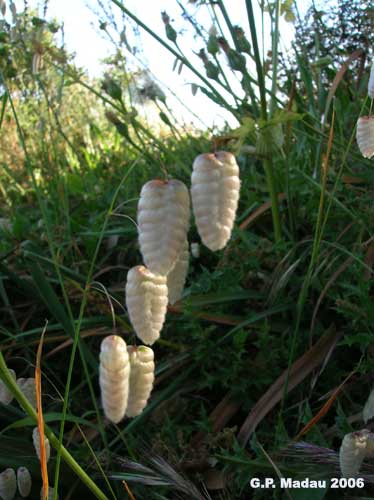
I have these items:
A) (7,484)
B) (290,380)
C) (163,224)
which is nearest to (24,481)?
(7,484)

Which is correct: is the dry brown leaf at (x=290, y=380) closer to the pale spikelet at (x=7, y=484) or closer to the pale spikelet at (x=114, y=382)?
the pale spikelet at (x=7, y=484)

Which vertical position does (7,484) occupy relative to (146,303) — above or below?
below

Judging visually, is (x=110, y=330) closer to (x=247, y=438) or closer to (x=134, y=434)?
(x=134, y=434)

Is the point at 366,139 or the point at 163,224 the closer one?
the point at 163,224

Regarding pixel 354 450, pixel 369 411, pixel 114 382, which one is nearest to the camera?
pixel 114 382

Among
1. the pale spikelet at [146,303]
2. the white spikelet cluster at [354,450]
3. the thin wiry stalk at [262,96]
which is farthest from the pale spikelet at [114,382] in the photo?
the thin wiry stalk at [262,96]

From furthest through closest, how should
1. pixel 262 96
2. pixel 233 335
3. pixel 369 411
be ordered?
pixel 233 335, pixel 262 96, pixel 369 411

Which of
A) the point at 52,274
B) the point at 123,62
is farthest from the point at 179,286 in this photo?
the point at 123,62

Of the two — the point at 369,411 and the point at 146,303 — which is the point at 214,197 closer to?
the point at 146,303

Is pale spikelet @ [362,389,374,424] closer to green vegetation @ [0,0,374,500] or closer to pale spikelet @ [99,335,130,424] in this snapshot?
green vegetation @ [0,0,374,500]
